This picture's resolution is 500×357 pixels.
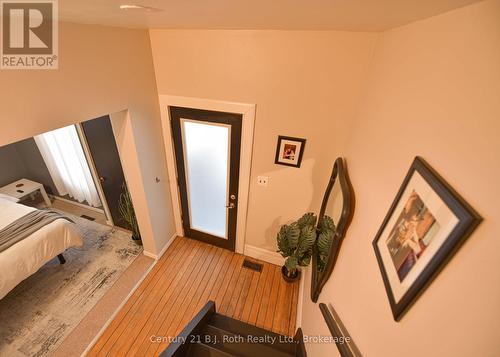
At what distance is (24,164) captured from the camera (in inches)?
163

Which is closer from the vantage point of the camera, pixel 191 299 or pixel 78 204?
pixel 191 299

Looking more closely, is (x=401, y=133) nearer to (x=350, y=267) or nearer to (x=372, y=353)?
(x=350, y=267)

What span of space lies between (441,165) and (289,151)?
1.54 meters

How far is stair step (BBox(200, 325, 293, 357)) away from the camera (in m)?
1.99

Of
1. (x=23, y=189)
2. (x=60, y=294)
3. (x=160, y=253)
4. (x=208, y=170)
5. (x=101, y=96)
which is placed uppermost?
(x=101, y=96)

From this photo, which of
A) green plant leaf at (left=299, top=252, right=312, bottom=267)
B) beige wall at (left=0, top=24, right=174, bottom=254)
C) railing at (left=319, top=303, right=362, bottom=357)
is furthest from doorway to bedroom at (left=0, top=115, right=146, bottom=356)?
railing at (left=319, top=303, right=362, bottom=357)

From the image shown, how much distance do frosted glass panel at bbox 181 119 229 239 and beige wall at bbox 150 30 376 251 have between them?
14.1 inches

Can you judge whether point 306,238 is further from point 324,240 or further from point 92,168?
point 92,168

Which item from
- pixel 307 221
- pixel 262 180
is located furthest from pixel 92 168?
pixel 307 221

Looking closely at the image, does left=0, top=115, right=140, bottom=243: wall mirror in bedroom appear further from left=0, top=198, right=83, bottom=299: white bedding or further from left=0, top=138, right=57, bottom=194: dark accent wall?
left=0, top=198, right=83, bottom=299: white bedding

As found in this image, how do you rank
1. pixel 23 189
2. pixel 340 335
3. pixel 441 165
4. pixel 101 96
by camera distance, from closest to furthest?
pixel 441 165 → pixel 340 335 → pixel 101 96 → pixel 23 189

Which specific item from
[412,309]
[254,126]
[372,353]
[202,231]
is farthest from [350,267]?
[202,231]

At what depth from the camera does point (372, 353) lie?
895 millimetres

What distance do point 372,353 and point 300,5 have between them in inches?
55.8
